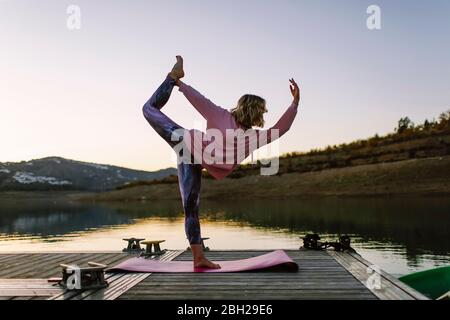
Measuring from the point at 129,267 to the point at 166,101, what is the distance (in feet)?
9.93

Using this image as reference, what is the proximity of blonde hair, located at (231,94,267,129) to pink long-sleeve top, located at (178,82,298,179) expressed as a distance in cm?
10

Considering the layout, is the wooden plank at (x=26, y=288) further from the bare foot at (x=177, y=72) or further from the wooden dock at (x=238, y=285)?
the bare foot at (x=177, y=72)

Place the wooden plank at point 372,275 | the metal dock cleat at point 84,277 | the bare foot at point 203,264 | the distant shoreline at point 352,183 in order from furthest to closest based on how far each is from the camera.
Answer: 1. the distant shoreline at point 352,183
2. the bare foot at point 203,264
3. the metal dock cleat at point 84,277
4. the wooden plank at point 372,275

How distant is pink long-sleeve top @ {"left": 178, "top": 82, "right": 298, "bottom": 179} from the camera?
8805 millimetres

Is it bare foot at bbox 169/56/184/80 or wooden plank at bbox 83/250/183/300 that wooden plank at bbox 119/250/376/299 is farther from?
bare foot at bbox 169/56/184/80

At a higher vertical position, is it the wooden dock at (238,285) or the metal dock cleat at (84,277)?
the metal dock cleat at (84,277)

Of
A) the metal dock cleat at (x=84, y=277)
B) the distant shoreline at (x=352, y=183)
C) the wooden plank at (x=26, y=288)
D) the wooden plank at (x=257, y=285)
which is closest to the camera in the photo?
the wooden plank at (x=257, y=285)

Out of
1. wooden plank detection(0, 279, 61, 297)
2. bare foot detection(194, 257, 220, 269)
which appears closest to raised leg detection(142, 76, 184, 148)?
bare foot detection(194, 257, 220, 269)

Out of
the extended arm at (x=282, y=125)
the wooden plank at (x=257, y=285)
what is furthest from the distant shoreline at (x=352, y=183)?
the extended arm at (x=282, y=125)

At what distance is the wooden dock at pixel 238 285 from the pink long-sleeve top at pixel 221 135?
5.90ft

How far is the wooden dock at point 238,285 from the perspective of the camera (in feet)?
25.1

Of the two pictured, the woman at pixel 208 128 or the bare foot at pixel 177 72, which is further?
the bare foot at pixel 177 72

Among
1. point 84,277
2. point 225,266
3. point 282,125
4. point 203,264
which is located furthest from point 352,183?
point 84,277
